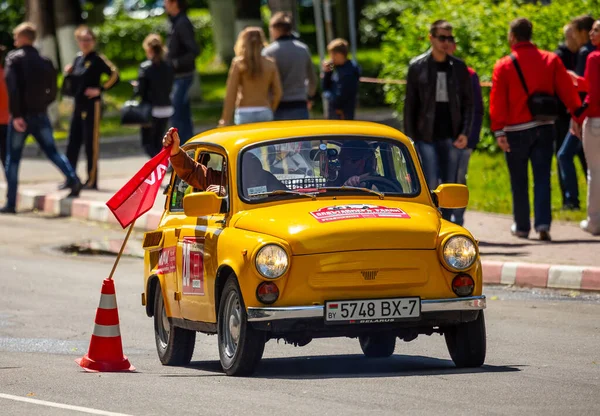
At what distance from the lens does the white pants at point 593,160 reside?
579 inches

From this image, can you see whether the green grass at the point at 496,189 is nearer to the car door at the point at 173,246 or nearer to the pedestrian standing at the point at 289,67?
the pedestrian standing at the point at 289,67

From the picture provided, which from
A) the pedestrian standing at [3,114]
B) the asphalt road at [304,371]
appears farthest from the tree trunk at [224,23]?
the asphalt road at [304,371]

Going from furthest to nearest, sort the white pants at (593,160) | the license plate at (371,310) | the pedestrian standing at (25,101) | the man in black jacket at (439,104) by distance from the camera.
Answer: the pedestrian standing at (25,101) → the white pants at (593,160) → the man in black jacket at (439,104) → the license plate at (371,310)

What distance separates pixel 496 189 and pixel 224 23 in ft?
89.3

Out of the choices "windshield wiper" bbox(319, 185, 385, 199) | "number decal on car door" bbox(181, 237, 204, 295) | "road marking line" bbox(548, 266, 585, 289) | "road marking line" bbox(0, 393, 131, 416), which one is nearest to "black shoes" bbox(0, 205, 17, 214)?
"road marking line" bbox(548, 266, 585, 289)

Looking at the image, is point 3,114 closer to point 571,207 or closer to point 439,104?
point 439,104

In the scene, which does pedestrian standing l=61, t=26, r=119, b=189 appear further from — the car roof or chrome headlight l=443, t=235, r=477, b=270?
chrome headlight l=443, t=235, r=477, b=270

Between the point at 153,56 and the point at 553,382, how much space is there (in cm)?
1261

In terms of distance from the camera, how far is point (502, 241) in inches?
581

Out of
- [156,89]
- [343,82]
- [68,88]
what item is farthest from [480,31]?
[68,88]

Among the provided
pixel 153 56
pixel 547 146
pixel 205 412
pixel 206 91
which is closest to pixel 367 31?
pixel 206 91

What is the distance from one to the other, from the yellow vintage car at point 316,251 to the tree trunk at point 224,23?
35218 millimetres

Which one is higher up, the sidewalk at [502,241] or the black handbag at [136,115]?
the black handbag at [136,115]

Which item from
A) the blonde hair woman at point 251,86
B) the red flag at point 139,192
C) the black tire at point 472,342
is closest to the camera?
the black tire at point 472,342
